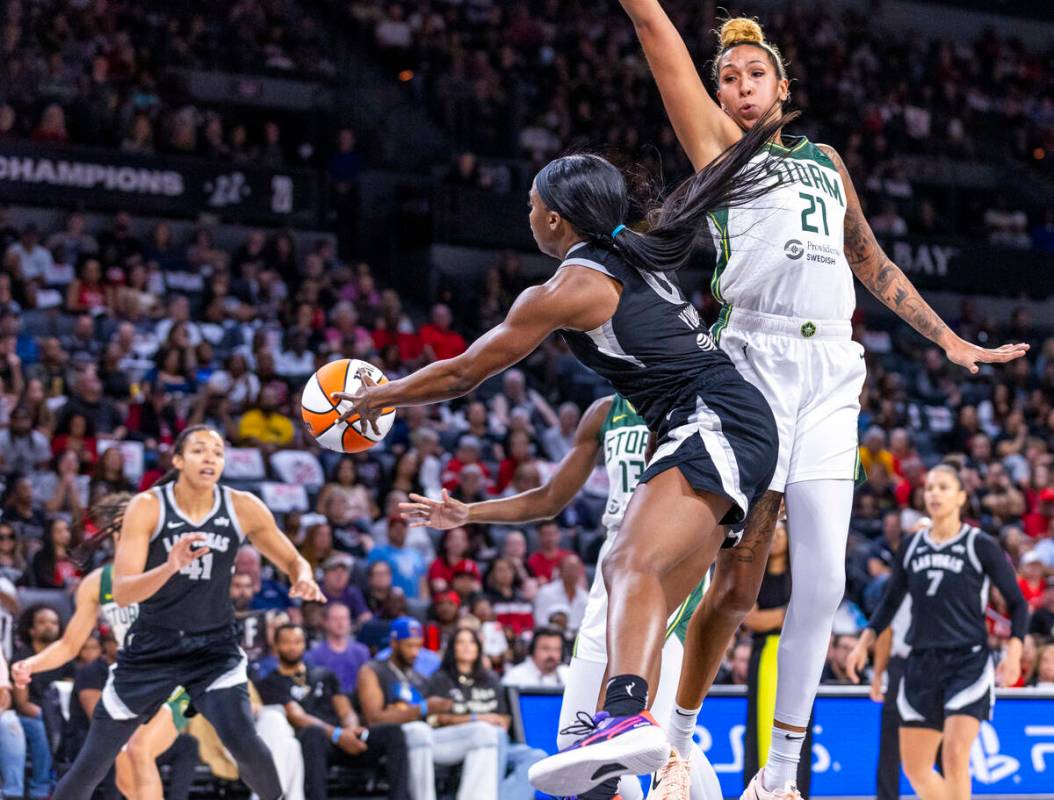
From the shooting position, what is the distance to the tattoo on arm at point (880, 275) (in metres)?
5.33

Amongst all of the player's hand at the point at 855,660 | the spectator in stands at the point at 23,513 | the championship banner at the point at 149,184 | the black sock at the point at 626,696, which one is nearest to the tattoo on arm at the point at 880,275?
the black sock at the point at 626,696

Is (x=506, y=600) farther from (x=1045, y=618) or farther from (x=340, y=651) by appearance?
(x=1045, y=618)

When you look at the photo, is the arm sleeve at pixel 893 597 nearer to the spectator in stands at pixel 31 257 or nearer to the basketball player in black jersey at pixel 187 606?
the basketball player in black jersey at pixel 187 606

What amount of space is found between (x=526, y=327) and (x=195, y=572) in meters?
3.37

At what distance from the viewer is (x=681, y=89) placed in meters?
4.82

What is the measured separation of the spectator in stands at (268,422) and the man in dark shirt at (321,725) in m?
3.63

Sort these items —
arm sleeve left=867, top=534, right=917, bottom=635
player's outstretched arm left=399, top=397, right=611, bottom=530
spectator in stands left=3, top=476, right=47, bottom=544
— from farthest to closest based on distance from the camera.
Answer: spectator in stands left=3, top=476, right=47, bottom=544
arm sleeve left=867, top=534, right=917, bottom=635
player's outstretched arm left=399, top=397, right=611, bottom=530

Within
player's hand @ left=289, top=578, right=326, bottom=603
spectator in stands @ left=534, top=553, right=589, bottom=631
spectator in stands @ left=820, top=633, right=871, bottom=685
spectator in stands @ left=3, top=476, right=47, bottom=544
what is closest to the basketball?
player's hand @ left=289, top=578, right=326, bottom=603

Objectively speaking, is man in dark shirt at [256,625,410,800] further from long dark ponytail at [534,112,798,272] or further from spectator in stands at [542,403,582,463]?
long dark ponytail at [534,112,798,272]

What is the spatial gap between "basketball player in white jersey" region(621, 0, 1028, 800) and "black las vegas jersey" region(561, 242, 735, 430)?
0.36 m

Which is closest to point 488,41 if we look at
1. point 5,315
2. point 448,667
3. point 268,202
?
point 268,202

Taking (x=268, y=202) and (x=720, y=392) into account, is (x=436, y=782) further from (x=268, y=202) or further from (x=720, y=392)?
(x=268, y=202)

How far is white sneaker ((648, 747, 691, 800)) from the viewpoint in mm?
4498

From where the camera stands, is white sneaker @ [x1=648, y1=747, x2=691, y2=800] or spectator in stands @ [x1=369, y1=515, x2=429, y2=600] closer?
white sneaker @ [x1=648, y1=747, x2=691, y2=800]
